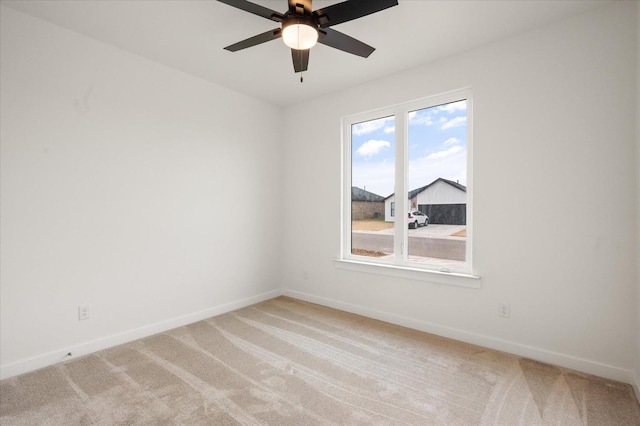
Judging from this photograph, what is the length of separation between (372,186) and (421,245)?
896 millimetres

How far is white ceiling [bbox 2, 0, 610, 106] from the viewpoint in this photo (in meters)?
2.28

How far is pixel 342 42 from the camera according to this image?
85.4 inches

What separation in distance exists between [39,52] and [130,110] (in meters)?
0.71

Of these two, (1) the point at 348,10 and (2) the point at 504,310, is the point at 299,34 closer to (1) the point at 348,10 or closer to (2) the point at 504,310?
(1) the point at 348,10

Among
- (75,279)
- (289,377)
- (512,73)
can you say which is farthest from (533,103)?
(75,279)

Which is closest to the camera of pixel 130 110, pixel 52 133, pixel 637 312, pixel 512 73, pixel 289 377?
pixel 637 312

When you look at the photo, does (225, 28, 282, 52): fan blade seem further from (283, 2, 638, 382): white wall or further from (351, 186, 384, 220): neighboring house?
(351, 186, 384, 220): neighboring house

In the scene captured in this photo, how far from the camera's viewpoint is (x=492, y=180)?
9.18 ft

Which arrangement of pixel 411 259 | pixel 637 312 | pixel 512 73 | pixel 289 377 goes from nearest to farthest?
pixel 637 312 → pixel 289 377 → pixel 512 73 → pixel 411 259

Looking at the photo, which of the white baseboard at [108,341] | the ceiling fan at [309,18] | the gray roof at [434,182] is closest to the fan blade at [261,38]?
the ceiling fan at [309,18]

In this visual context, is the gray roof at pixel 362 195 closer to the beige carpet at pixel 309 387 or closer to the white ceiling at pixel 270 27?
the white ceiling at pixel 270 27

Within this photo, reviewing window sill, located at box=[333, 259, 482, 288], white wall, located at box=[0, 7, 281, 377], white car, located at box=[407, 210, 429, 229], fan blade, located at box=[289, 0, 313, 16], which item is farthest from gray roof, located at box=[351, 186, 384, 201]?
fan blade, located at box=[289, 0, 313, 16]

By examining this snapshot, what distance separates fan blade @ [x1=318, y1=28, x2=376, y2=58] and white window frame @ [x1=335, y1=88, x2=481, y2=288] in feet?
4.08

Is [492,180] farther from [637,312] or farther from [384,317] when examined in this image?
[384,317]
